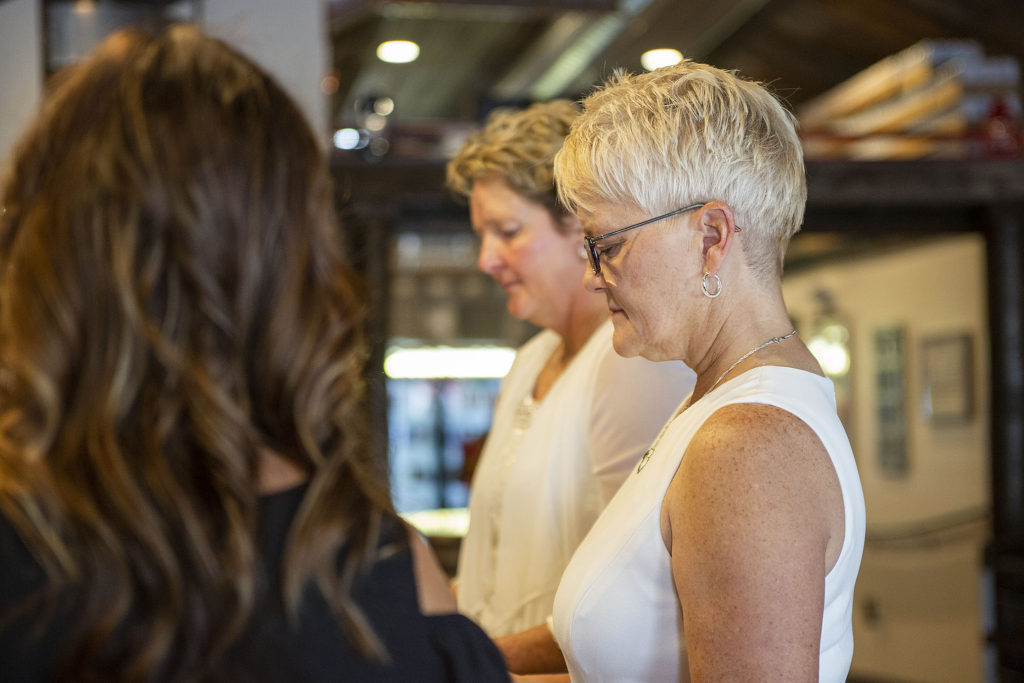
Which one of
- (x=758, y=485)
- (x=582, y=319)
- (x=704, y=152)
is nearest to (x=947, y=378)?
(x=582, y=319)

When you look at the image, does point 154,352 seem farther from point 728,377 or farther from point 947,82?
point 947,82

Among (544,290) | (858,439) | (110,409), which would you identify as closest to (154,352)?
(110,409)

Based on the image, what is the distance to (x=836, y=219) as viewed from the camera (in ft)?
16.9

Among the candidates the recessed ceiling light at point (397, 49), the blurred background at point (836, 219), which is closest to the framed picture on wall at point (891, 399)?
the blurred background at point (836, 219)

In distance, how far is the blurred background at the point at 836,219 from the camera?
186 inches

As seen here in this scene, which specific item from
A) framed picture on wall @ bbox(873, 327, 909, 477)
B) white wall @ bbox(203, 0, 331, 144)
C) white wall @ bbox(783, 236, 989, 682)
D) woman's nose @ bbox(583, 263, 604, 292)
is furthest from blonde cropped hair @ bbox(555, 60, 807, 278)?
framed picture on wall @ bbox(873, 327, 909, 477)

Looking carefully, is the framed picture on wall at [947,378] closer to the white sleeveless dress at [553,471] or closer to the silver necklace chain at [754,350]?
the white sleeveless dress at [553,471]

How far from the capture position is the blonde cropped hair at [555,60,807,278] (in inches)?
51.8

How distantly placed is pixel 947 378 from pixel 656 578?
20.3 feet

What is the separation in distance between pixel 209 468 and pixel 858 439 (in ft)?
25.7

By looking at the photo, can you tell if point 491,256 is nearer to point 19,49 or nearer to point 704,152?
point 704,152

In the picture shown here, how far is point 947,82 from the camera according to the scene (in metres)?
5.28

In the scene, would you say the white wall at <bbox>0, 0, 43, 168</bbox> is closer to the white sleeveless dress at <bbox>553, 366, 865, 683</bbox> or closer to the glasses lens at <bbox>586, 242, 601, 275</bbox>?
the glasses lens at <bbox>586, 242, 601, 275</bbox>

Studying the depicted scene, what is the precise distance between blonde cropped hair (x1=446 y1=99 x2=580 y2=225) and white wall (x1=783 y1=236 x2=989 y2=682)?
4827 millimetres
